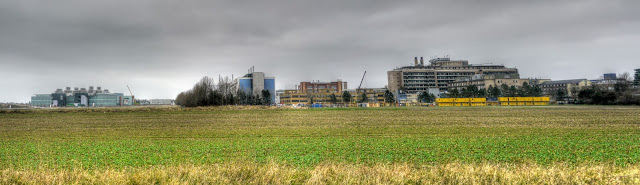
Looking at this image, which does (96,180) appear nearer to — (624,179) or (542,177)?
(542,177)

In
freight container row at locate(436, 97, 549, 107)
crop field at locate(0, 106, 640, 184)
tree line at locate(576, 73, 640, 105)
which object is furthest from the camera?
freight container row at locate(436, 97, 549, 107)

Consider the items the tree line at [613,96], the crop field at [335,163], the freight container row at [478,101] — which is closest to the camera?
the crop field at [335,163]

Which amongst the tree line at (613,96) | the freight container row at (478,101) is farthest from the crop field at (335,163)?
the freight container row at (478,101)

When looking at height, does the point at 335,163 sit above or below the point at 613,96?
Result: below

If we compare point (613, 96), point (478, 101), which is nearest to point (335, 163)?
point (613, 96)

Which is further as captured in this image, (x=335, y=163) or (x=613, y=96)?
(x=613, y=96)

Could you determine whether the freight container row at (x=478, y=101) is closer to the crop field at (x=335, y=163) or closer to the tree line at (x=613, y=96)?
the tree line at (x=613, y=96)

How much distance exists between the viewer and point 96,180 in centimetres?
807

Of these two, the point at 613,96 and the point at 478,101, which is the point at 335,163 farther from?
the point at 478,101

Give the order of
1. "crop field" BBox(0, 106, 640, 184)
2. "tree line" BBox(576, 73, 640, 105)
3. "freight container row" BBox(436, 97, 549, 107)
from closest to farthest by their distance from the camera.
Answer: "crop field" BBox(0, 106, 640, 184) → "tree line" BBox(576, 73, 640, 105) → "freight container row" BBox(436, 97, 549, 107)

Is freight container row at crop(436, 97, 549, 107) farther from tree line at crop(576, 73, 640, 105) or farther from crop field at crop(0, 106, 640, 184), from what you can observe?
crop field at crop(0, 106, 640, 184)

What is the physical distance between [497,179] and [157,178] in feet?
25.2

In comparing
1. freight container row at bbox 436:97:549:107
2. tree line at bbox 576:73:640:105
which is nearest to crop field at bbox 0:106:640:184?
tree line at bbox 576:73:640:105

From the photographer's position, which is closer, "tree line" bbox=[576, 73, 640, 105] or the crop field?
the crop field
